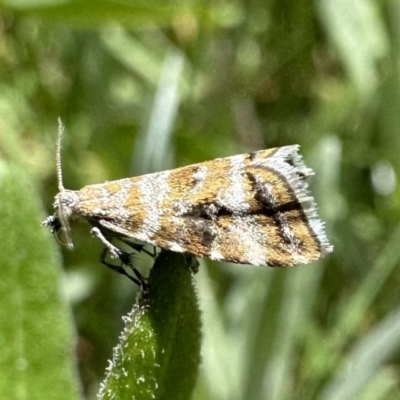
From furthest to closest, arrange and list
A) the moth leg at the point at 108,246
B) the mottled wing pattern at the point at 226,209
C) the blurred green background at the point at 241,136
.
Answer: the blurred green background at the point at 241,136, the moth leg at the point at 108,246, the mottled wing pattern at the point at 226,209

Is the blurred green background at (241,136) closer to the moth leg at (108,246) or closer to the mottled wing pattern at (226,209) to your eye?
the moth leg at (108,246)

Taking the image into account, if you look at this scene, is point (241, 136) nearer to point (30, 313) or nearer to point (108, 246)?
point (108, 246)

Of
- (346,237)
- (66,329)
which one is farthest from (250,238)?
(346,237)

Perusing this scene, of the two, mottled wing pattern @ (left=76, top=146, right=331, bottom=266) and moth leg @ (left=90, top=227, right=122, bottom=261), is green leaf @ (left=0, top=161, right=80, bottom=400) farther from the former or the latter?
moth leg @ (left=90, top=227, right=122, bottom=261)

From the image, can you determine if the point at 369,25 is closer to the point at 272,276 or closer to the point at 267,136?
the point at 267,136

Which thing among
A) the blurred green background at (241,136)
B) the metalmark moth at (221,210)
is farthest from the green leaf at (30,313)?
the metalmark moth at (221,210)

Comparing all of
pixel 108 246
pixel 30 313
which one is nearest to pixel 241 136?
pixel 108 246
